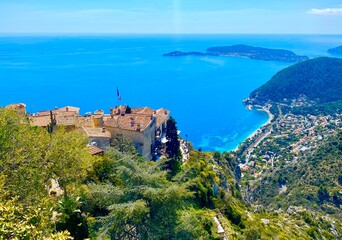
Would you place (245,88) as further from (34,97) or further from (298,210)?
(298,210)

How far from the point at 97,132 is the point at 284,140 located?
287 ft

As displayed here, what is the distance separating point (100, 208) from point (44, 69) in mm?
167854

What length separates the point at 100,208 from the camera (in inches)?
605

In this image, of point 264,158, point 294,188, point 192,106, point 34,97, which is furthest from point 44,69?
point 294,188

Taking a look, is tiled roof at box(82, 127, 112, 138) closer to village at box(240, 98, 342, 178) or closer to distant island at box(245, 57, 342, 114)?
village at box(240, 98, 342, 178)

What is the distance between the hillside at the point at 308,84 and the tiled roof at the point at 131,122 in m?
121

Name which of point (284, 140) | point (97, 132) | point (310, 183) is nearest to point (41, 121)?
point (97, 132)

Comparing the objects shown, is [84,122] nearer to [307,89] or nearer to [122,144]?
[122,144]

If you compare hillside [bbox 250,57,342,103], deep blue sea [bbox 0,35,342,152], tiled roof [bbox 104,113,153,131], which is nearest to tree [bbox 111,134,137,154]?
tiled roof [bbox 104,113,153,131]

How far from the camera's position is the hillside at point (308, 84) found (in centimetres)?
14938

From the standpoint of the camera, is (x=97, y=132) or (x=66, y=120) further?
(x=66, y=120)

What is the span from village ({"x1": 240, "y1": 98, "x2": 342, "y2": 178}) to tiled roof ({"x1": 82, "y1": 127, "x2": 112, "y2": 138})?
2325 inches

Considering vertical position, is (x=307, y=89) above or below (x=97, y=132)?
below

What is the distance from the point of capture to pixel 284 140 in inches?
4094
